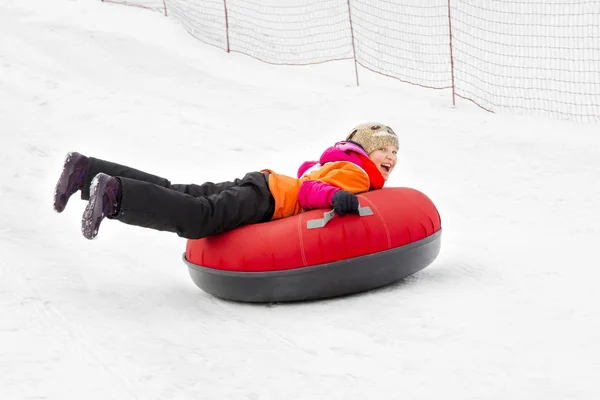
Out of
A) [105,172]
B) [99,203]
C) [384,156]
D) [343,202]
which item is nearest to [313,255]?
[343,202]

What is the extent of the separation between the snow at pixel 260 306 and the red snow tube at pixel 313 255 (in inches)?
3.7

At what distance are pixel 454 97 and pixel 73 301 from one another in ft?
19.5

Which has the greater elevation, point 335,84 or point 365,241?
point 365,241

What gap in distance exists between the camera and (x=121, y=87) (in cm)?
833

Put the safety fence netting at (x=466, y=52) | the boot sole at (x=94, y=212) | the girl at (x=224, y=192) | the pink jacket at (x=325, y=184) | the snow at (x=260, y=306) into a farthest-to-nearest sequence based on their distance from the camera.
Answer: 1. the safety fence netting at (x=466, y=52)
2. the pink jacket at (x=325, y=184)
3. the girl at (x=224, y=192)
4. the boot sole at (x=94, y=212)
5. the snow at (x=260, y=306)

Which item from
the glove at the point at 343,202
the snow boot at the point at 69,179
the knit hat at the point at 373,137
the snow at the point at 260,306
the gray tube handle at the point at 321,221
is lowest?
the snow at the point at 260,306

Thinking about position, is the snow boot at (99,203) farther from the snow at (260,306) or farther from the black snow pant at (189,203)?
the snow at (260,306)

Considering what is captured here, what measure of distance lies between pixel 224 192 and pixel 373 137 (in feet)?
2.72

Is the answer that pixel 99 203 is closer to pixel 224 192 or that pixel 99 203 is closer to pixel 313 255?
pixel 224 192

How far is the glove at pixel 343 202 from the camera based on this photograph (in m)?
3.61

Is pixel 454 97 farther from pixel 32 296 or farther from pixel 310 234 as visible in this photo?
pixel 32 296

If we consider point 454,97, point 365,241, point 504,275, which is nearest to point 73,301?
point 365,241

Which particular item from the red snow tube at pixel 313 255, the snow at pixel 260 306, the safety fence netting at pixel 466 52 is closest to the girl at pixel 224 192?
the red snow tube at pixel 313 255

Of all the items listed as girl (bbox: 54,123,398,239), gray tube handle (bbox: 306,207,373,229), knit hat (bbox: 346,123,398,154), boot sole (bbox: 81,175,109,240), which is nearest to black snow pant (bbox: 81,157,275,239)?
girl (bbox: 54,123,398,239)
